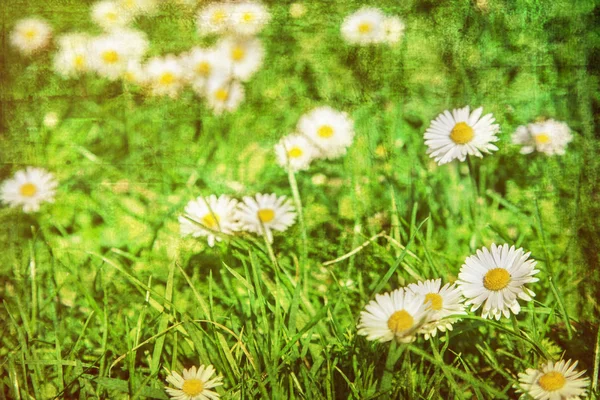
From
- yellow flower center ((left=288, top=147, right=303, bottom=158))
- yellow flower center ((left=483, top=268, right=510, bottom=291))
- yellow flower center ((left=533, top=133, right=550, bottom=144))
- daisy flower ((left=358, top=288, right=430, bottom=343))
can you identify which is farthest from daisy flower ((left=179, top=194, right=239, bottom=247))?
yellow flower center ((left=533, top=133, right=550, bottom=144))

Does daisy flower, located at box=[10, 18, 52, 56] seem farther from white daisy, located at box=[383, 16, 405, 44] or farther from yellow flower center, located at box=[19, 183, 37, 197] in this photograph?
white daisy, located at box=[383, 16, 405, 44]

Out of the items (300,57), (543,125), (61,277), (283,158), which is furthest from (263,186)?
(543,125)

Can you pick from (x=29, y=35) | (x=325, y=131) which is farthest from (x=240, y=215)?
(x=29, y=35)

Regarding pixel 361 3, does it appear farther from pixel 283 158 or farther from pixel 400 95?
pixel 283 158

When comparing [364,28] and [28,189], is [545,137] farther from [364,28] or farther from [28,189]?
[28,189]

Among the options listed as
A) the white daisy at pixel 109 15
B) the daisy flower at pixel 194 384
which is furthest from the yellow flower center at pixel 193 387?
the white daisy at pixel 109 15

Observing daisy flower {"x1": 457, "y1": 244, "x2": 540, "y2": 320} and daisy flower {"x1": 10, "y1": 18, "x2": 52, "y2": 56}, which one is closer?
daisy flower {"x1": 457, "y1": 244, "x2": 540, "y2": 320}

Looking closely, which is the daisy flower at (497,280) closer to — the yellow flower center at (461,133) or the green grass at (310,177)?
the green grass at (310,177)
